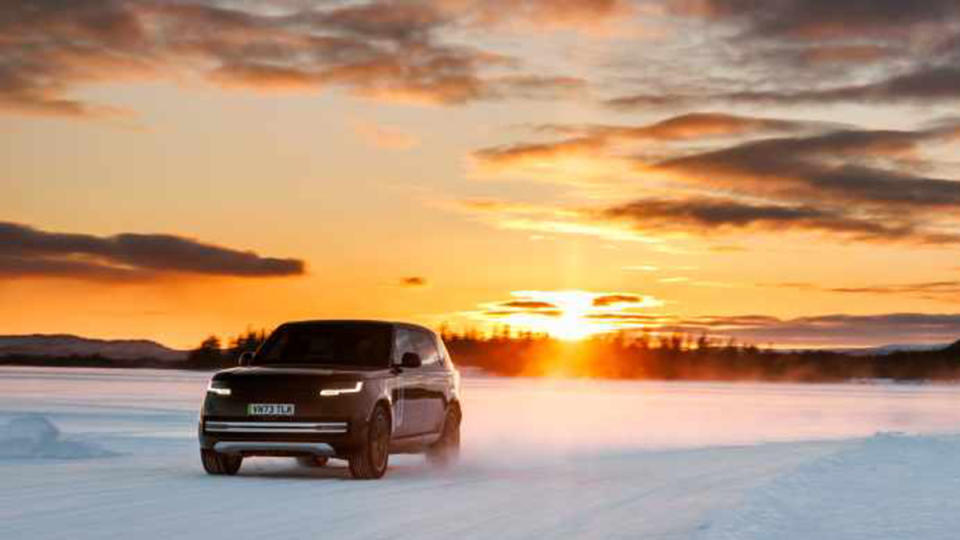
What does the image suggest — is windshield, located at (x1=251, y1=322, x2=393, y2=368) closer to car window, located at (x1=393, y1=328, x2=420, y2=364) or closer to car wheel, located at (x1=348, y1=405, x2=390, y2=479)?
car window, located at (x1=393, y1=328, x2=420, y2=364)

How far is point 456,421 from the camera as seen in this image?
22.1 metres

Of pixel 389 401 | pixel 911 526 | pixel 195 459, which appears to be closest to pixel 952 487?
pixel 911 526

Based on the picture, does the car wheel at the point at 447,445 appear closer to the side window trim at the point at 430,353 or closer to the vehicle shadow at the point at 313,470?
the vehicle shadow at the point at 313,470

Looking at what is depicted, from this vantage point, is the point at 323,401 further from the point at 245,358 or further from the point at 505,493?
the point at 505,493

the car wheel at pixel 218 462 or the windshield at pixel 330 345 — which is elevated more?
the windshield at pixel 330 345

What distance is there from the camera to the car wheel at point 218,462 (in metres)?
18.7

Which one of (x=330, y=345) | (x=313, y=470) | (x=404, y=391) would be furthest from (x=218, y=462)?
(x=404, y=391)

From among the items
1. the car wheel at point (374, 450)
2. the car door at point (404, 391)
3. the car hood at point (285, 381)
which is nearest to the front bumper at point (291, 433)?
the car wheel at point (374, 450)

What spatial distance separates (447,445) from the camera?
21719 millimetres

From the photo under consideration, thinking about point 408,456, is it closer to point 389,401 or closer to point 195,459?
point 195,459

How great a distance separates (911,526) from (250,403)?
8.78 meters

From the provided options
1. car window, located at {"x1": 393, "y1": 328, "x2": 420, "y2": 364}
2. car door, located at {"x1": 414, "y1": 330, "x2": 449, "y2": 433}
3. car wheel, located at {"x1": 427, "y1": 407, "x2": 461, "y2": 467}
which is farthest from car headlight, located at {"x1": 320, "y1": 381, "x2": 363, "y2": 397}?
car wheel, located at {"x1": 427, "y1": 407, "x2": 461, "y2": 467}

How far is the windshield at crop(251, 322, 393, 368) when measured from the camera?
19844 millimetres

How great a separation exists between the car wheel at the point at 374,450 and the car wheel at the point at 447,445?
229cm
